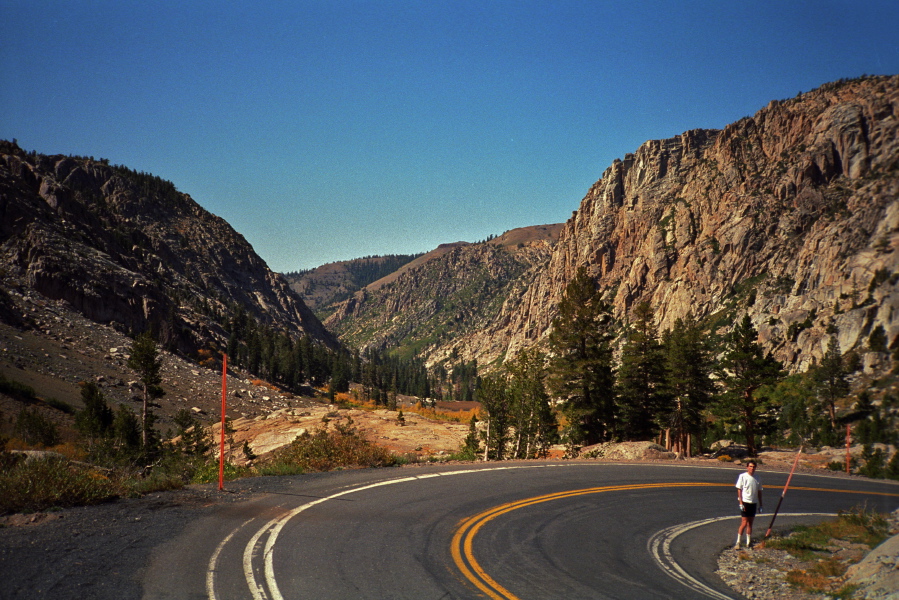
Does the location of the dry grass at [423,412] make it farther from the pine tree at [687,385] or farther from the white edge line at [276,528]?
the white edge line at [276,528]

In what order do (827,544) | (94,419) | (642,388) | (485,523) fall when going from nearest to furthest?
(827,544) → (485,523) → (642,388) → (94,419)

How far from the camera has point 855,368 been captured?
9.20 metres

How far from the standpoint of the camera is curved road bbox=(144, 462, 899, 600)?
7355 mm

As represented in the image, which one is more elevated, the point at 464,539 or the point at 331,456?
the point at 331,456

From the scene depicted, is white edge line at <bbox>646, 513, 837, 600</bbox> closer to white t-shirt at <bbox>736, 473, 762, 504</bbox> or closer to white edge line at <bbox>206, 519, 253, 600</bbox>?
white t-shirt at <bbox>736, 473, 762, 504</bbox>

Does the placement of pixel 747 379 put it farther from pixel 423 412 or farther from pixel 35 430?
pixel 423 412

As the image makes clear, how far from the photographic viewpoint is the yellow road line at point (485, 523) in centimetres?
741

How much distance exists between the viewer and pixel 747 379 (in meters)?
30.9

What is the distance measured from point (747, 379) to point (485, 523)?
1038 inches

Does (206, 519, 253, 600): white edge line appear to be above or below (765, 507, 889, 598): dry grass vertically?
above

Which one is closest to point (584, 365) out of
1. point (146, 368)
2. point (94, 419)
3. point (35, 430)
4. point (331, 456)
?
point (331, 456)

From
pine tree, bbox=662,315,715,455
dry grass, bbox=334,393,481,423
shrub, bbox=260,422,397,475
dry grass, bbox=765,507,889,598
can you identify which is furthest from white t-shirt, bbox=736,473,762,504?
dry grass, bbox=334,393,481,423

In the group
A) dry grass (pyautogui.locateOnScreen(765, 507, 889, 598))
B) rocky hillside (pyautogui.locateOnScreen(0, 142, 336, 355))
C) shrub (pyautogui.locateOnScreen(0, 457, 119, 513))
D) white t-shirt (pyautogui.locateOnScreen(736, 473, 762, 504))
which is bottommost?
dry grass (pyautogui.locateOnScreen(765, 507, 889, 598))

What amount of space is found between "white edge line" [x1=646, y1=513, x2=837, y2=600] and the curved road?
41 mm
